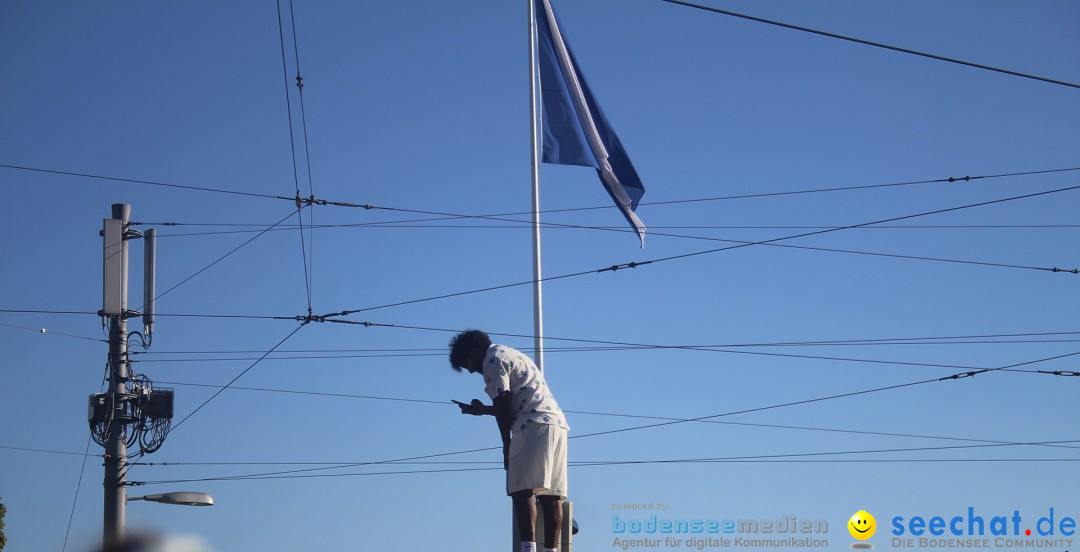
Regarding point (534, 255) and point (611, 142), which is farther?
point (611, 142)

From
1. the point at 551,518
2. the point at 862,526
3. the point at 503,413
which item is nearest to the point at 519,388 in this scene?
the point at 503,413

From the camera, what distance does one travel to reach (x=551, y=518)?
9.54 m

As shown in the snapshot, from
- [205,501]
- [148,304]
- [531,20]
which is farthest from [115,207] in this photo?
[531,20]

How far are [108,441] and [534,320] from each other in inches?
257

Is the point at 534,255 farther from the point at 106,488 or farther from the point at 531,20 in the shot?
the point at 106,488

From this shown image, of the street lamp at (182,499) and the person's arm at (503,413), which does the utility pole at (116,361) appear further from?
the person's arm at (503,413)

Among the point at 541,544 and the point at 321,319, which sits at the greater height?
the point at 321,319

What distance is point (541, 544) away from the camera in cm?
Result: 996

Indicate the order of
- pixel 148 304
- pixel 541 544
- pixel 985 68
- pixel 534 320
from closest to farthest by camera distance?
1. pixel 541 544
2. pixel 985 68
3. pixel 534 320
4. pixel 148 304

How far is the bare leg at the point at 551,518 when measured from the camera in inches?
374

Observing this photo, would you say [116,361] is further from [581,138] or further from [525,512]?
[525,512]

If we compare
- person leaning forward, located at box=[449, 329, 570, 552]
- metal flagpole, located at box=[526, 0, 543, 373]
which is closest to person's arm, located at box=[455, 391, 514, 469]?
person leaning forward, located at box=[449, 329, 570, 552]

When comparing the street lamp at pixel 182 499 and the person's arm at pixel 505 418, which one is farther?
the street lamp at pixel 182 499

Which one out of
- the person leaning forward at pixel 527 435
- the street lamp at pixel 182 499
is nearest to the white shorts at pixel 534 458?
the person leaning forward at pixel 527 435
